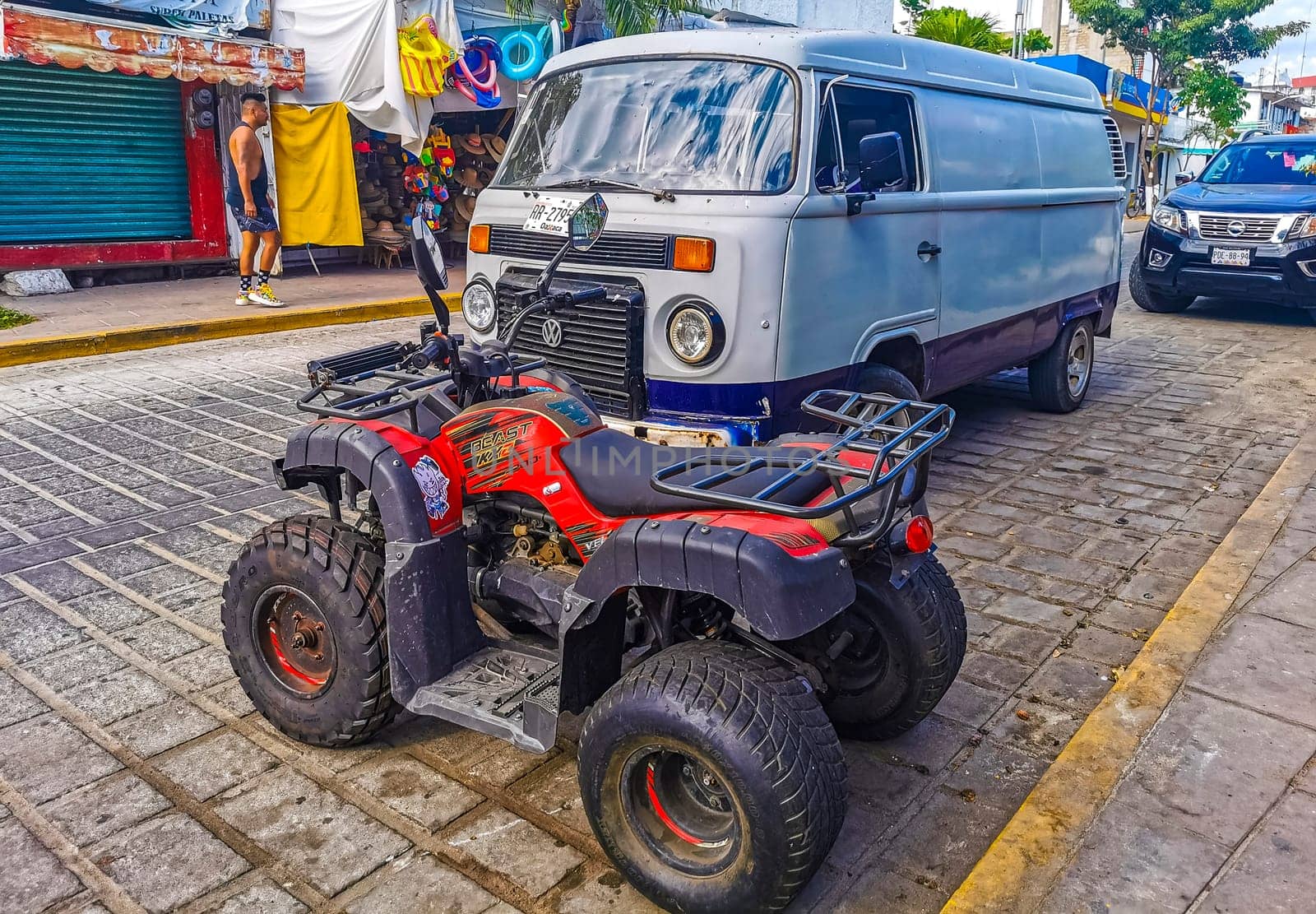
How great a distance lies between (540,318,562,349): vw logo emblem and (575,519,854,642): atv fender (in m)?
2.47

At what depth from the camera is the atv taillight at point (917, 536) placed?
298 centimetres

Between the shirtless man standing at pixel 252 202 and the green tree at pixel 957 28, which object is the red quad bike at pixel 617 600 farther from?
the green tree at pixel 957 28

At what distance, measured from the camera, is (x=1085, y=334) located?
8.32 meters

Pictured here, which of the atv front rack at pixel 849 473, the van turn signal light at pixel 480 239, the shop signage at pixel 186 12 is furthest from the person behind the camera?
the shop signage at pixel 186 12

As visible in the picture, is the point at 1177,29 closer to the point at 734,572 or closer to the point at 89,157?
the point at 89,157

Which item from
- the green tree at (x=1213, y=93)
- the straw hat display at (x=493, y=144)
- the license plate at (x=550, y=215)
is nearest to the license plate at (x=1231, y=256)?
the license plate at (x=550, y=215)

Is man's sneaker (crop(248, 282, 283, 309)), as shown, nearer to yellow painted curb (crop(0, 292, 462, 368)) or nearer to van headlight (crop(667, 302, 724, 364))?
yellow painted curb (crop(0, 292, 462, 368))

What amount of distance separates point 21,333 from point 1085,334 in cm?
880

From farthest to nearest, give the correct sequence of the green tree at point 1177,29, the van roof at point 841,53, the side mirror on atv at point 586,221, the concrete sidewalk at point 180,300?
the green tree at point 1177,29 → the concrete sidewalk at point 180,300 → the van roof at point 841,53 → the side mirror on atv at point 586,221

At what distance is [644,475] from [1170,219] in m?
10.5

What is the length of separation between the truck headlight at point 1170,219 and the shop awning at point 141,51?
383 inches

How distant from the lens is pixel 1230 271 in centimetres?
1113

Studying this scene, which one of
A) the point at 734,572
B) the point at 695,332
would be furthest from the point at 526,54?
the point at 734,572

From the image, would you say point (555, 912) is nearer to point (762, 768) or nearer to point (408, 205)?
point (762, 768)
